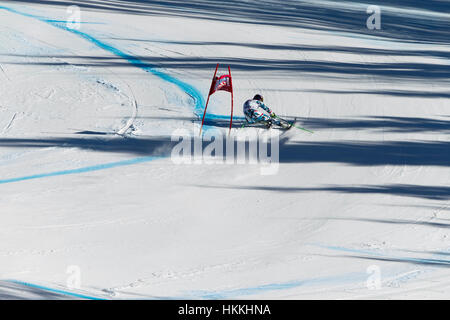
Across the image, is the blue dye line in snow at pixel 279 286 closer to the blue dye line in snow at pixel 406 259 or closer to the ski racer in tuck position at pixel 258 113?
the blue dye line in snow at pixel 406 259

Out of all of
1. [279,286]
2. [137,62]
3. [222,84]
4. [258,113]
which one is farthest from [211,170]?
[137,62]

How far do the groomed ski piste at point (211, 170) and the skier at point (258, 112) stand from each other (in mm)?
394

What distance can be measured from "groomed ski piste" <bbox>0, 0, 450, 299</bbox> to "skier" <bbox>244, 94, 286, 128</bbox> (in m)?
0.39

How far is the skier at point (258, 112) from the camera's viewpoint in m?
11.8

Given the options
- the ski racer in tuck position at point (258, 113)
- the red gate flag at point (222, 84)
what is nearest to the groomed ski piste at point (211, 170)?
the ski racer in tuck position at point (258, 113)

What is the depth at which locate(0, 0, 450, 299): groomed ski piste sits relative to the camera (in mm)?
7473

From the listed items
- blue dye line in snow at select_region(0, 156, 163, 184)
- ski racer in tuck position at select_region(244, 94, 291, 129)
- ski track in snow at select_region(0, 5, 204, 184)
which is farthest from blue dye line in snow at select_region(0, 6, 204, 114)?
blue dye line in snow at select_region(0, 156, 163, 184)

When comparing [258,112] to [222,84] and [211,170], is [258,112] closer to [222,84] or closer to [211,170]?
[222,84]

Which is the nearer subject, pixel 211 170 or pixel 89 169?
pixel 89 169

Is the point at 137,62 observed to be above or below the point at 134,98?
above

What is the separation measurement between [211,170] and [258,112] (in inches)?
76.5

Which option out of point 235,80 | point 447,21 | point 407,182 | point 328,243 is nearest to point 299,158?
point 407,182

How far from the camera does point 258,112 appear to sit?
11.9 metres

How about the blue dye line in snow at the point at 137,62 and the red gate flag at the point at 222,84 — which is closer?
the red gate flag at the point at 222,84
